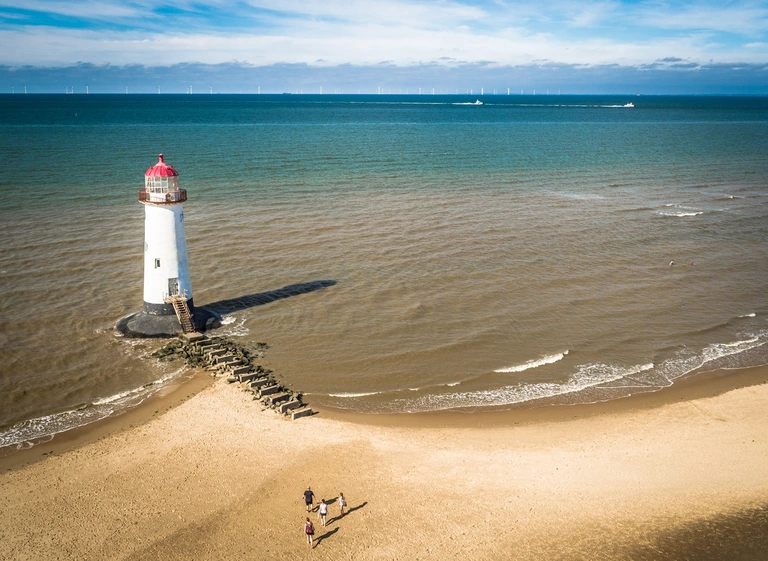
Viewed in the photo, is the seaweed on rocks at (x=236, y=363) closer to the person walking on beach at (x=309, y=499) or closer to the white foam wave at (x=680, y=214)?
the person walking on beach at (x=309, y=499)

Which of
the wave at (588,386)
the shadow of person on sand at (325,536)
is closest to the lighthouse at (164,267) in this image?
the wave at (588,386)

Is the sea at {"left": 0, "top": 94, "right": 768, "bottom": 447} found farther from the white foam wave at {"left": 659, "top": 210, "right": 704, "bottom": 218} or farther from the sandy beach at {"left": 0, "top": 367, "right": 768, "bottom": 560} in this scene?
the sandy beach at {"left": 0, "top": 367, "right": 768, "bottom": 560}

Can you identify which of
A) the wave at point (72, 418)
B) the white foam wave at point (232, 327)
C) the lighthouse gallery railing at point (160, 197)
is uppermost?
the lighthouse gallery railing at point (160, 197)

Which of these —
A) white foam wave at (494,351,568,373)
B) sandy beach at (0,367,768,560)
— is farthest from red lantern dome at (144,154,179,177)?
white foam wave at (494,351,568,373)

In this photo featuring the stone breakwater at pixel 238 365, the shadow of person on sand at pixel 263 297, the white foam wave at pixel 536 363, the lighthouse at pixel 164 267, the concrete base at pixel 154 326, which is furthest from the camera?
the shadow of person on sand at pixel 263 297

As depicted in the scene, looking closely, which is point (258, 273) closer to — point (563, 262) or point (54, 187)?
point (563, 262)

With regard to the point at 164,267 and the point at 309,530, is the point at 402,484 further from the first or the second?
the point at 164,267
